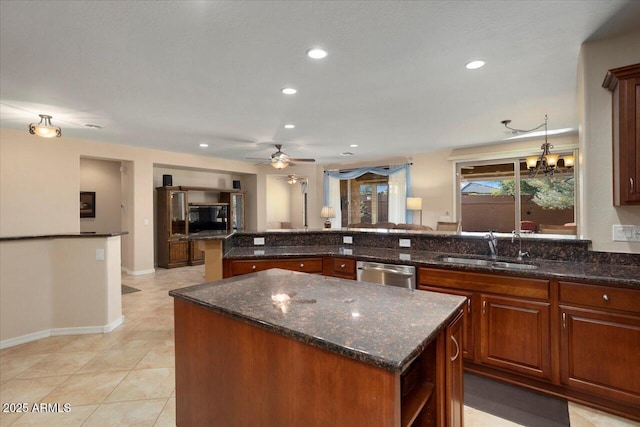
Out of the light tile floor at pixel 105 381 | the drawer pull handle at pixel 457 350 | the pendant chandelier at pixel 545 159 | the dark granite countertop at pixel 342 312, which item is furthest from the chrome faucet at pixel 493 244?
the pendant chandelier at pixel 545 159

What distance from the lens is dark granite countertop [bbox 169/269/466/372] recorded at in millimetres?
989

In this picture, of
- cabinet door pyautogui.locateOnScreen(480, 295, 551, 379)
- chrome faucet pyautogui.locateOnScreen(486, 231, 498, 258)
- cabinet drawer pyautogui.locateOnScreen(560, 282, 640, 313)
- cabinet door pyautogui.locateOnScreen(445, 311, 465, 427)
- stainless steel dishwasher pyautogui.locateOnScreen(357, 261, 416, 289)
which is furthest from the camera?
chrome faucet pyautogui.locateOnScreen(486, 231, 498, 258)

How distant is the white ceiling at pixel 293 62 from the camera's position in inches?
76.7

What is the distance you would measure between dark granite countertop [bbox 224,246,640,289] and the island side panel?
5.31ft

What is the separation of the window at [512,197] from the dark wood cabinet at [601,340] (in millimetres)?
4416

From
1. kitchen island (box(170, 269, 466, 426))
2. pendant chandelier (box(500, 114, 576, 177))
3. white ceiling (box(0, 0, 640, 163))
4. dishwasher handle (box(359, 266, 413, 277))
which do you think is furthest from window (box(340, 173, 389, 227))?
kitchen island (box(170, 269, 466, 426))

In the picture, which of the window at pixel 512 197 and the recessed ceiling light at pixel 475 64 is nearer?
the recessed ceiling light at pixel 475 64

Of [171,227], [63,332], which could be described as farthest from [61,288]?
[171,227]

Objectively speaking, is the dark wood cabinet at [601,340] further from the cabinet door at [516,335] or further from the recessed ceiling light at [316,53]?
the recessed ceiling light at [316,53]

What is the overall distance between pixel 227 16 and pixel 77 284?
10.2ft

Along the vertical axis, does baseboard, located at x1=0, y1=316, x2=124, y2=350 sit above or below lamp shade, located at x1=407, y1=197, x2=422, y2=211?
below

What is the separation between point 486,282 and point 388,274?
807 mm

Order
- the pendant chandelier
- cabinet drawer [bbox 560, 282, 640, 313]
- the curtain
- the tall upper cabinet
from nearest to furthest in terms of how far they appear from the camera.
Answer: cabinet drawer [bbox 560, 282, 640, 313], the tall upper cabinet, the pendant chandelier, the curtain

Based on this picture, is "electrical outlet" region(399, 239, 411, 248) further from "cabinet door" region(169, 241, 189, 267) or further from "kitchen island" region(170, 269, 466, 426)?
"cabinet door" region(169, 241, 189, 267)
